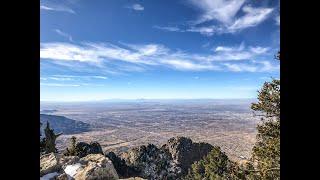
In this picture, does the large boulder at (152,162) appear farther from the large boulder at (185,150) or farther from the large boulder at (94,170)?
the large boulder at (94,170)

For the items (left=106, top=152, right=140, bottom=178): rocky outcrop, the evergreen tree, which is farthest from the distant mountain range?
the evergreen tree

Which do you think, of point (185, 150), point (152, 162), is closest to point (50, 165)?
point (152, 162)

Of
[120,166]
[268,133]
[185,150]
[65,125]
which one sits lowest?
[65,125]

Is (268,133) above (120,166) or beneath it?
above

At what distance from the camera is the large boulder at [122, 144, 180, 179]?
162 ft

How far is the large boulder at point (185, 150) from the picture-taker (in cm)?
6372

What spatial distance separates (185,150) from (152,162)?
52.2 ft

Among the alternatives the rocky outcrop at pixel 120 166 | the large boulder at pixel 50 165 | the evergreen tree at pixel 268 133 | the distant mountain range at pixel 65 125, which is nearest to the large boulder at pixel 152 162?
the rocky outcrop at pixel 120 166

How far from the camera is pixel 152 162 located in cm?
5231

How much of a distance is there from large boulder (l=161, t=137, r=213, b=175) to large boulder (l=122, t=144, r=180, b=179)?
5506mm

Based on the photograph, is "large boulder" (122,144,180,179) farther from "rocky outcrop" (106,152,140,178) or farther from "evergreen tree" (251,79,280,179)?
"evergreen tree" (251,79,280,179)

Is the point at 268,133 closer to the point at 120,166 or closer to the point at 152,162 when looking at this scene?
the point at 120,166
